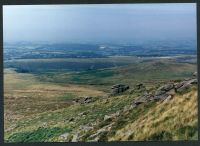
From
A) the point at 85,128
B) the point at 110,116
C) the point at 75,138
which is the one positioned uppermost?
the point at 110,116

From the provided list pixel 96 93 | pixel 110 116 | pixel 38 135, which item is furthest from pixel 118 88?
pixel 38 135

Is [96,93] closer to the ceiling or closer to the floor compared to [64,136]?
closer to the ceiling

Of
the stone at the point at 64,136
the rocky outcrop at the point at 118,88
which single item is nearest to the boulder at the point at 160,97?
the rocky outcrop at the point at 118,88

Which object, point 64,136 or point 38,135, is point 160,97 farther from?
point 38,135

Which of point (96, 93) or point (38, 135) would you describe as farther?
point (96, 93)

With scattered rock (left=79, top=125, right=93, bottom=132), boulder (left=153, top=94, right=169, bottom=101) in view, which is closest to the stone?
scattered rock (left=79, top=125, right=93, bottom=132)

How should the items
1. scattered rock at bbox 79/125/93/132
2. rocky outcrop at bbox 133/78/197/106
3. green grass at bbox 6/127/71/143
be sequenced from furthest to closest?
rocky outcrop at bbox 133/78/197/106 → scattered rock at bbox 79/125/93/132 → green grass at bbox 6/127/71/143

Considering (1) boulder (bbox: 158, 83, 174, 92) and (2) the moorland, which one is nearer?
(2) the moorland

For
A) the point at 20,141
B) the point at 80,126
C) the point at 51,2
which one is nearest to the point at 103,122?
the point at 80,126

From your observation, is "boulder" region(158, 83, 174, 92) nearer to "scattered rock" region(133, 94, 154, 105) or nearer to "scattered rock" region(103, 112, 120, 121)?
"scattered rock" region(133, 94, 154, 105)

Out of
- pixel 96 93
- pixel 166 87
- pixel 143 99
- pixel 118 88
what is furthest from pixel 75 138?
pixel 166 87

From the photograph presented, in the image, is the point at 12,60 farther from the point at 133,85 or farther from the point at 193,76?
the point at 193,76

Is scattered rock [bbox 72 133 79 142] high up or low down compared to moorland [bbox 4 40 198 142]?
down

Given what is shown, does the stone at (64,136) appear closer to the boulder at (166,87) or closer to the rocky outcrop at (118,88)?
the rocky outcrop at (118,88)
